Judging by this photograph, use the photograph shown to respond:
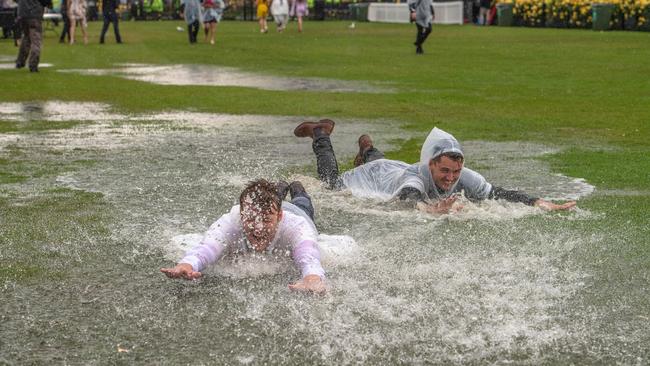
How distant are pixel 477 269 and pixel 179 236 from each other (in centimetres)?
186

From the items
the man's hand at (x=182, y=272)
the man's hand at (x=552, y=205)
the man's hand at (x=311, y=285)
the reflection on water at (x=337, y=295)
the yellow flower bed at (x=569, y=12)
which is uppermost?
the yellow flower bed at (x=569, y=12)

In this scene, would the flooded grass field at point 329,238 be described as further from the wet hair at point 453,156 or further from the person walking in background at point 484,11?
the person walking in background at point 484,11

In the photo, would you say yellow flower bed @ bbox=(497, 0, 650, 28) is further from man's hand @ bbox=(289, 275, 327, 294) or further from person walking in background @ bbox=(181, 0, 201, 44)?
man's hand @ bbox=(289, 275, 327, 294)

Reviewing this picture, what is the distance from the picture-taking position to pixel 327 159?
8.35 m

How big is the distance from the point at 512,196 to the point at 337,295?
2637 millimetres

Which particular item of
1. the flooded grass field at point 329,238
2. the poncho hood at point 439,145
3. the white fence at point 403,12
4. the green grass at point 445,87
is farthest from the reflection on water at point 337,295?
the white fence at point 403,12

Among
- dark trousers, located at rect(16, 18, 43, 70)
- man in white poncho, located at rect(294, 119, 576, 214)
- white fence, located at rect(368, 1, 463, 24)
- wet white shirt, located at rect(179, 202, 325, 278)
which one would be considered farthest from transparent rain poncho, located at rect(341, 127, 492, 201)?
white fence, located at rect(368, 1, 463, 24)

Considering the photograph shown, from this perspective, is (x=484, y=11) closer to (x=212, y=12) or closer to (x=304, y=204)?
(x=212, y=12)

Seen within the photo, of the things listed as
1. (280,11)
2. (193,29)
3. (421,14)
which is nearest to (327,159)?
(421,14)

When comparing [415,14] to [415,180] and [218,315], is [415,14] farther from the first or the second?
[218,315]

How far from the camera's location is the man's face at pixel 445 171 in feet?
23.6

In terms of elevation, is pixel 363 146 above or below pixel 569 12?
below

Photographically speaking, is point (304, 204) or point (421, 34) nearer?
point (304, 204)

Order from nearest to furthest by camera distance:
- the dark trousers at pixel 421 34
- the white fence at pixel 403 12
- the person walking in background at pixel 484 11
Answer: the dark trousers at pixel 421 34 → the person walking in background at pixel 484 11 → the white fence at pixel 403 12
